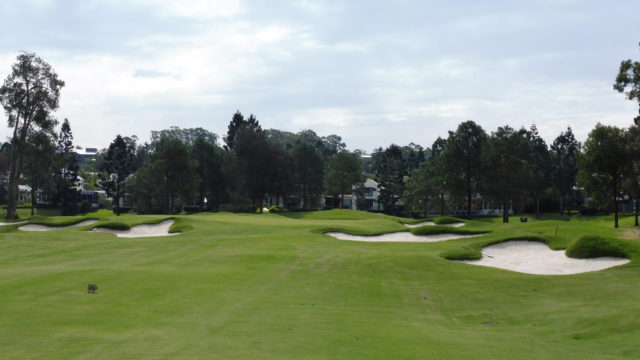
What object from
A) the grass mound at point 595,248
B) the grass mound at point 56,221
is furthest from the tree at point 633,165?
the grass mound at point 56,221

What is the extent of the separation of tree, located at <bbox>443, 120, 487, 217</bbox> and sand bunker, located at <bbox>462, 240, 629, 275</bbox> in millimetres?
63159

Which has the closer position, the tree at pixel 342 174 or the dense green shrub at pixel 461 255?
the dense green shrub at pixel 461 255

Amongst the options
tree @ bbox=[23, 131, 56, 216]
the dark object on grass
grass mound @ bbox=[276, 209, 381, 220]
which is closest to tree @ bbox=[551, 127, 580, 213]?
grass mound @ bbox=[276, 209, 381, 220]

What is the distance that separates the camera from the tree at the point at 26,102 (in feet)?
254

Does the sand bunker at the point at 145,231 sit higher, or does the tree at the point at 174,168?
the tree at the point at 174,168

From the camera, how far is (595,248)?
3172 centimetres

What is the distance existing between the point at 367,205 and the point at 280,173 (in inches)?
1719

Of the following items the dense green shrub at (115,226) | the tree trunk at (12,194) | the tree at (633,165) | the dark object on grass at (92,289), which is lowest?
the dark object on grass at (92,289)

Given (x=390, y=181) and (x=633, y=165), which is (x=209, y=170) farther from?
(x=633, y=165)

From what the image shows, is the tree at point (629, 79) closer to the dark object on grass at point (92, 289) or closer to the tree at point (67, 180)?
the dark object on grass at point (92, 289)

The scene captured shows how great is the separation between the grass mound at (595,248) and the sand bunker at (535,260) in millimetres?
314

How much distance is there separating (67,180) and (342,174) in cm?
5417

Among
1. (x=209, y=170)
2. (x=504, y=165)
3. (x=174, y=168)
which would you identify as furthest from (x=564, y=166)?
(x=174, y=168)

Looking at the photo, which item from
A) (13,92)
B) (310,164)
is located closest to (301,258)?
(13,92)
